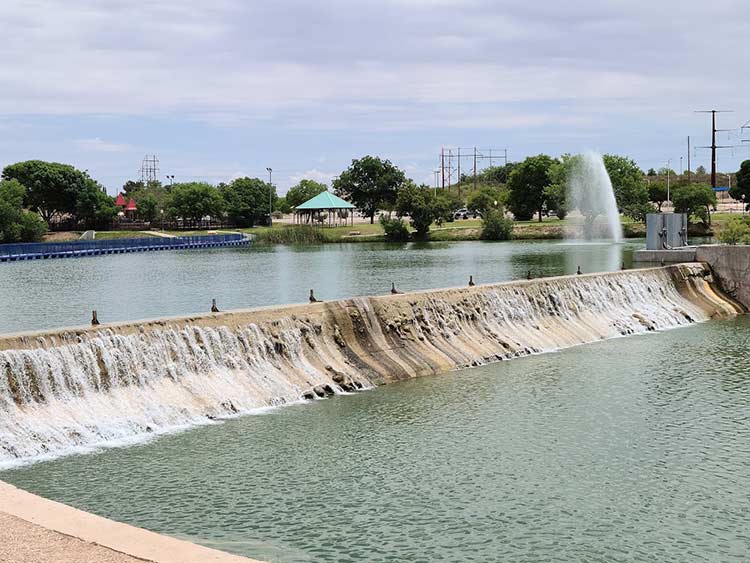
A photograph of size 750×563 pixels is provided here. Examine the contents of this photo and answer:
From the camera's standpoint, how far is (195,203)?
132625 millimetres

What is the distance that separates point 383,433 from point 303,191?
5928 inches

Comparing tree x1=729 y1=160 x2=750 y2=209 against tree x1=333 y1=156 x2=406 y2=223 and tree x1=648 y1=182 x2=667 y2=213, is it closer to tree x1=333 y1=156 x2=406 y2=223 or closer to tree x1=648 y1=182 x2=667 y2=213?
tree x1=648 y1=182 x2=667 y2=213

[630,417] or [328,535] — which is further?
[630,417]

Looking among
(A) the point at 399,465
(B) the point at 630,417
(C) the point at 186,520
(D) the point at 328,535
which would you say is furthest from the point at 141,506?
(B) the point at 630,417

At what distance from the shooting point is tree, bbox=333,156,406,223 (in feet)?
454

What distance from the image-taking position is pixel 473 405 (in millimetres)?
22297

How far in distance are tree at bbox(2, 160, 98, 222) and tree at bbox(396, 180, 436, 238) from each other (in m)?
41.8

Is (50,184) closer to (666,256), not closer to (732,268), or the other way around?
(666,256)

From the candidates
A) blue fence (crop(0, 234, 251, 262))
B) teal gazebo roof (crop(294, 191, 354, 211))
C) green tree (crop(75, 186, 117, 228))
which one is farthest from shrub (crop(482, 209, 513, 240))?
green tree (crop(75, 186, 117, 228))

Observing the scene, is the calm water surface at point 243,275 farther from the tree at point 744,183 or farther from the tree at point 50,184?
the tree at point 50,184

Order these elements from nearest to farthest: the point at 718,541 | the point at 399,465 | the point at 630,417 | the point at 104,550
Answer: the point at 104,550 < the point at 718,541 < the point at 399,465 < the point at 630,417

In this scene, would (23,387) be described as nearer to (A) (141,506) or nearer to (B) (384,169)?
(A) (141,506)

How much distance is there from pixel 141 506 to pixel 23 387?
16.7 ft

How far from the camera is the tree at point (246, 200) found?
135250 mm
